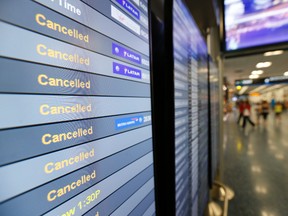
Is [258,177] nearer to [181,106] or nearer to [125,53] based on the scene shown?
[181,106]

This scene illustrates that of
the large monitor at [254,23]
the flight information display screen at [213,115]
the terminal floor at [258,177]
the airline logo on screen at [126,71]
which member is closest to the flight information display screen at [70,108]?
the airline logo on screen at [126,71]

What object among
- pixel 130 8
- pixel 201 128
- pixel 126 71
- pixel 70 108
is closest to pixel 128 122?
pixel 126 71

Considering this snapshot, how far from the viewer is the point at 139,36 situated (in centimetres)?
87

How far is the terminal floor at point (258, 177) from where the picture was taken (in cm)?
277

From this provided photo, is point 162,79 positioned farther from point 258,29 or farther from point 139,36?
point 258,29

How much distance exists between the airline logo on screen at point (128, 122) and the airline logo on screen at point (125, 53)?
25cm

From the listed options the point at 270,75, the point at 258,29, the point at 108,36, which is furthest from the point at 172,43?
the point at 270,75

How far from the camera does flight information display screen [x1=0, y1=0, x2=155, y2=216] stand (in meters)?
0.38

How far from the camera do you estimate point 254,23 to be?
8.29ft

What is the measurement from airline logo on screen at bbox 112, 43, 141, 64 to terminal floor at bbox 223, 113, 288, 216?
276 centimetres

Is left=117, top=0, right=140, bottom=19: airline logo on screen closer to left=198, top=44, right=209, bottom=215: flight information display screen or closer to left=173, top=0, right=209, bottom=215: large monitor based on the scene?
left=173, top=0, right=209, bottom=215: large monitor

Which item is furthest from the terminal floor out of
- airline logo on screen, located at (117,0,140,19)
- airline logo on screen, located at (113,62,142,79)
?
airline logo on screen, located at (117,0,140,19)

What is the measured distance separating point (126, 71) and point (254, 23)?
2.52 m

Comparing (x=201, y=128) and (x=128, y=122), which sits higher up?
(x=128, y=122)
